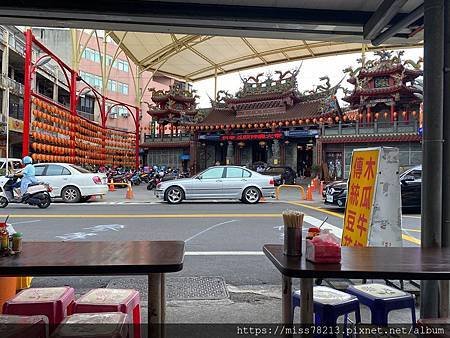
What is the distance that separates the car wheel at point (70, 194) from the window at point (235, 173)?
583cm

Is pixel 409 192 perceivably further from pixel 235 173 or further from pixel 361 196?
pixel 361 196

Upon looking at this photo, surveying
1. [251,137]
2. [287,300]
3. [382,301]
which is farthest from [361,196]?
[251,137]

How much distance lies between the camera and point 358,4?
4184 mm

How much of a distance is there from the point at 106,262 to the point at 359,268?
1531mm

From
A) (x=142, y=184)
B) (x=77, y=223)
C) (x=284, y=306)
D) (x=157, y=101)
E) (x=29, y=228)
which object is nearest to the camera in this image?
(x=284, y=306)

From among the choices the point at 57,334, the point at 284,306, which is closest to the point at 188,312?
the point at 284,306

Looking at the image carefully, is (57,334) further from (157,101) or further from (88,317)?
(157,101)

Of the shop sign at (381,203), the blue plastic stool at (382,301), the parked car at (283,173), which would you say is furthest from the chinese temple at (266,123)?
the blue plastic stool at (382,301)

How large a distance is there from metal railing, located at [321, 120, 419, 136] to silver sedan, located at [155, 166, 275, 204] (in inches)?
573

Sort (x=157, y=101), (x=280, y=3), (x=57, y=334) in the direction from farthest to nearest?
(x=157, y=101) < (x=280, y=3) < (x=57, y=334)

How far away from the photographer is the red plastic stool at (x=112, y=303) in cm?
276

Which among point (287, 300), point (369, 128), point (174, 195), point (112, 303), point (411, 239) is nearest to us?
point (287, 300)

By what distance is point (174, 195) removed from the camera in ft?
49.5

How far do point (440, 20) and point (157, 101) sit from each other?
119 ft
